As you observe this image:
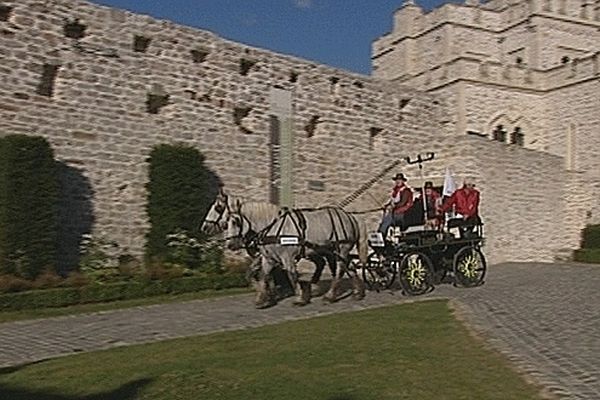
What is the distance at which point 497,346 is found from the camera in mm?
8305

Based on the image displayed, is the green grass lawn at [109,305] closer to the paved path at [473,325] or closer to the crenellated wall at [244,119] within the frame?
the paved path at [473,325]

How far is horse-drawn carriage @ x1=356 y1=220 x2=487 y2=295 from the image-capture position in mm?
13711

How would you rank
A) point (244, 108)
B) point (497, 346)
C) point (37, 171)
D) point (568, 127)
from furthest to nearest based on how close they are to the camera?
point (568, 127), point (244, 108), point (37, 171), point (497, 346)

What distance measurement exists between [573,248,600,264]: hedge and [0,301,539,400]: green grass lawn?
15928 millimetres

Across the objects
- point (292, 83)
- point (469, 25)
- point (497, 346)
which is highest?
point (469, 25)

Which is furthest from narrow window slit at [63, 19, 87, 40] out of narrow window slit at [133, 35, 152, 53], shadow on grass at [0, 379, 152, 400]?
shadow on grass at [0, 379, 152, 400]

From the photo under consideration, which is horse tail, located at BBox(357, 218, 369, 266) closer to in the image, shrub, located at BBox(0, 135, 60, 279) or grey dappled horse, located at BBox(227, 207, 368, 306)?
grey dappled horse, located at BBox(227, 207, 368, 306)

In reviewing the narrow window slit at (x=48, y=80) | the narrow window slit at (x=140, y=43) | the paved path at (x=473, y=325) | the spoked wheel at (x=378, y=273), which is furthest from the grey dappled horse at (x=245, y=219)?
the narrow window slit at (x=140, y=43)

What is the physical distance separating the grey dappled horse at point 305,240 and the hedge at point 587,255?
41.8 feet

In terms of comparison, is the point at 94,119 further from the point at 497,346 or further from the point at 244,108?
the point at 497,346

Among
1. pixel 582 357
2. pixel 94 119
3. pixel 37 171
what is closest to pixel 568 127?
pixel 94 119

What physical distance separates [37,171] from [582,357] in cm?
939

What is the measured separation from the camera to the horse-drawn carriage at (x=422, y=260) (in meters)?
13.7

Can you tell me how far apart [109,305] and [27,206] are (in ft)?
7.23
